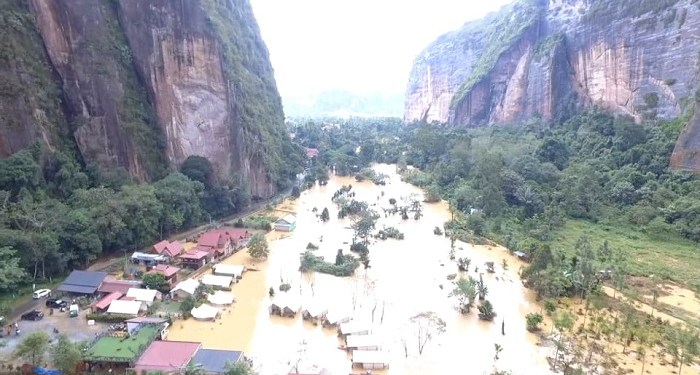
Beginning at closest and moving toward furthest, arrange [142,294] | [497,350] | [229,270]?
[497,350] → [142,294] → [229,270]

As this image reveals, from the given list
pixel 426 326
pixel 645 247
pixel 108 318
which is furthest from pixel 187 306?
pixel 645 247

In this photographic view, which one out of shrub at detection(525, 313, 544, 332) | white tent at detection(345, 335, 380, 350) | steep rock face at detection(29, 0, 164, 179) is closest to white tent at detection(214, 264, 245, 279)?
white tent at detection(345, 335, 380, 350)

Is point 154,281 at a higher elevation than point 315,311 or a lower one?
higher

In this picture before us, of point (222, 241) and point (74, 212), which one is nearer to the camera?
point (74, 212)

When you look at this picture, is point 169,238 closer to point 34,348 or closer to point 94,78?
point 94,78

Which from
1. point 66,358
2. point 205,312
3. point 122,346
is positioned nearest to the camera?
point 66,358

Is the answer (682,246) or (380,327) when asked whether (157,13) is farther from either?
(682,246)

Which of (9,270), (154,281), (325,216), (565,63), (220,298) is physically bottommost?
(220,298)
